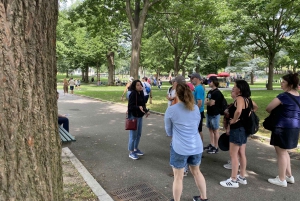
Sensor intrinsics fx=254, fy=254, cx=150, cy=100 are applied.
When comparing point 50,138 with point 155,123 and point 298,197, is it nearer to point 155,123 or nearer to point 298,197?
point 298,197

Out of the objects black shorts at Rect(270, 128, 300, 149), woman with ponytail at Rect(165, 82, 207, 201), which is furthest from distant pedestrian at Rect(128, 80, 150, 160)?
black shorts at Rect(270, 128, 300, 149)

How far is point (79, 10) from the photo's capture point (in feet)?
52.5

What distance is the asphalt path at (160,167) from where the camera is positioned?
3887 millimetres

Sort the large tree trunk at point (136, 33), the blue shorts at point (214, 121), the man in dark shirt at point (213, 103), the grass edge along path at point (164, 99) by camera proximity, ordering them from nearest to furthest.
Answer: the man in dark shirt at point (213, 103) < the blue shorts at point (214, 121) < the grass edge along path at point (164, 99) < the large tree trunk at point (136, 33)

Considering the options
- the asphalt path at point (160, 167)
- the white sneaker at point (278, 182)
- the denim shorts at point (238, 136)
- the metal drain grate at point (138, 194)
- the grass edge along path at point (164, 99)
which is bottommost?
the metal drain grate at point (138, 194)

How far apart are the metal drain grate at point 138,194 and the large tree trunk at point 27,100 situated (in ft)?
5.96

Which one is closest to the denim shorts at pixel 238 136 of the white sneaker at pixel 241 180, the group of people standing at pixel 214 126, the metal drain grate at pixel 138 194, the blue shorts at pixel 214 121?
the group of people standing at pixel 214 126

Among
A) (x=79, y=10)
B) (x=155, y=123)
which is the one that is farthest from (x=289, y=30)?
(x=155, y=123)

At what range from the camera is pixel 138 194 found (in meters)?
3.84

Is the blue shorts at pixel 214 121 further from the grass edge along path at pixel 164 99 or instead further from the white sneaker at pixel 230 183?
the grass edge along path at pixel 164 99

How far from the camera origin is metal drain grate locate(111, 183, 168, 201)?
371cm

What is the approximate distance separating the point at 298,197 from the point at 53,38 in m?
3.89

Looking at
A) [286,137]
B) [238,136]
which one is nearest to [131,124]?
[238,136]

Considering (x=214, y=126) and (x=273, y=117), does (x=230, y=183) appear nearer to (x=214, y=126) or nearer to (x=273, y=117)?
(x=273, y=117)
